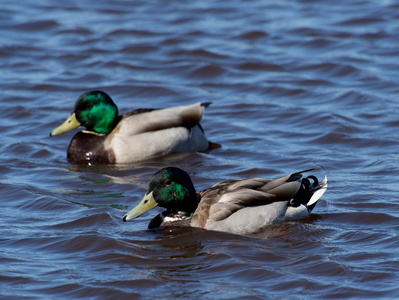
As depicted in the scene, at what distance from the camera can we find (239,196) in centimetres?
726

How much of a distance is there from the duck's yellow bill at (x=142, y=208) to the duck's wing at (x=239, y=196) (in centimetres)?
44

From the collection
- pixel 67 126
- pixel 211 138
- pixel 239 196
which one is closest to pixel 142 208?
pixel 239 196

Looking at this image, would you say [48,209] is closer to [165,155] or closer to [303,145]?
[165,155]

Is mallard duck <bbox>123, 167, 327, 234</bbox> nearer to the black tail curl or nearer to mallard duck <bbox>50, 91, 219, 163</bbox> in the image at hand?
the black tail curl

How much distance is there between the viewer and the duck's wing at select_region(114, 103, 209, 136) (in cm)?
1009

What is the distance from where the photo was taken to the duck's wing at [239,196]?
7254mm

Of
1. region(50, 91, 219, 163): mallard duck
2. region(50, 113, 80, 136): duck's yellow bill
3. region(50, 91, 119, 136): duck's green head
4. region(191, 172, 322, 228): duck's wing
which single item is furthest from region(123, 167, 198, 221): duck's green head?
region(50, 113, 80, 136): duck's yellow bill

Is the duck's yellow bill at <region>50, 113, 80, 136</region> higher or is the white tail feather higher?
the duck's yellow bill at <region>50, 113, 80, 136</region>

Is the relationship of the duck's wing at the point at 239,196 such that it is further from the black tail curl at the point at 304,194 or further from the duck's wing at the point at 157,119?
the duck's wing at the point at 157,119

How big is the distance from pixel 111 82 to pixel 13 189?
473cm

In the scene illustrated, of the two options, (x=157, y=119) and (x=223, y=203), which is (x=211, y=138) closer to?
(x=157, y=119)

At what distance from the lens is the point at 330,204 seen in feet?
26.5

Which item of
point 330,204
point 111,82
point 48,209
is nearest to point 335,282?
point 330,204

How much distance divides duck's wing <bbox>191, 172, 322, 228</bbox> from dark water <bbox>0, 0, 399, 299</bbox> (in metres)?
0.20
